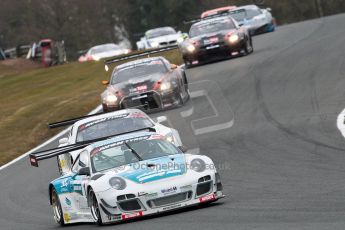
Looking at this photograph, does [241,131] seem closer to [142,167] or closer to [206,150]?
[206,150]

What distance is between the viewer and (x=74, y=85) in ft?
122

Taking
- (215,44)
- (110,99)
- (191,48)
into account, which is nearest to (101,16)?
(191,48)

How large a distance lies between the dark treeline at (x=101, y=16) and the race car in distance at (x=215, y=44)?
3749cm

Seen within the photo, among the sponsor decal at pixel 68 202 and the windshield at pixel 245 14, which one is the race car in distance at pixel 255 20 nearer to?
the windshield at pixel 245 14

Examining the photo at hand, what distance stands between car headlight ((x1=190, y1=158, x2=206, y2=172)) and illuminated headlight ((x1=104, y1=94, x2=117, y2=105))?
12685 millimetres

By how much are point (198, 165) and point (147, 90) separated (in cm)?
1257

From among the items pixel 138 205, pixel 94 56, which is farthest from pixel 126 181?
pixel 94 56

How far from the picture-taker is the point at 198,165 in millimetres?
12070

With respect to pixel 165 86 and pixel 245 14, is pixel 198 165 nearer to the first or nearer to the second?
pixel 165 86

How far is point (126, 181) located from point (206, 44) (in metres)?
20.2

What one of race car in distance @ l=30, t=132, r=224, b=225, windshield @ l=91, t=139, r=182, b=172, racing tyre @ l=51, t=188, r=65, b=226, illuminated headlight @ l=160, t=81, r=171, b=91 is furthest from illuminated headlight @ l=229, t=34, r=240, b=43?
windshield @ l=91, t=139, r=182, b=172

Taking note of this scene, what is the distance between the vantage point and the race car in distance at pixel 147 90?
24516 mm

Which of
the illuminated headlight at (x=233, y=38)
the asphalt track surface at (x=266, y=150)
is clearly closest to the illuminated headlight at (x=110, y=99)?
the asphalt track surface at (x=266, y=150)

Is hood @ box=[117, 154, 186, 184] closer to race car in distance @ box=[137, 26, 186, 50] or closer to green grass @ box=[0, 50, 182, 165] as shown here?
green grass @ box=[0, 50, 182, 165]
